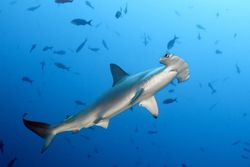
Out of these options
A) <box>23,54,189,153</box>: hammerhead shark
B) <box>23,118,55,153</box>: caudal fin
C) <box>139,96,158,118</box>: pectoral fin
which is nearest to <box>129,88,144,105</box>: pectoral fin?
<box>23,54,189,153</box>: hammerhead shark

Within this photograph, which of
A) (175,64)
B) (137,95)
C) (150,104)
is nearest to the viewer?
(137,95)

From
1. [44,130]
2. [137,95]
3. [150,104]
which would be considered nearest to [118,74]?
[150,104]

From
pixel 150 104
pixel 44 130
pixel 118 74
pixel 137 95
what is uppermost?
pixel 137 95

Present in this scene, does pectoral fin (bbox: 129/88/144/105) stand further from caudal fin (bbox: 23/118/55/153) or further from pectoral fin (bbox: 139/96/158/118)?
caudal fin (bbox: 23/118/55/153)

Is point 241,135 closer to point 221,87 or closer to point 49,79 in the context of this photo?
point 221,87

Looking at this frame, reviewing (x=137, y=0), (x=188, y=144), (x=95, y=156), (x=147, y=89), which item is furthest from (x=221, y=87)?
(x=147, y=89)

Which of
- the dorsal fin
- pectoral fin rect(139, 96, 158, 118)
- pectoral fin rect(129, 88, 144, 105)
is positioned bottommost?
pectoral fin rect(139, 96, 158, 118)

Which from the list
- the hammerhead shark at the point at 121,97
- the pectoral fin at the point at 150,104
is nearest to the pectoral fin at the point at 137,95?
the hammerhead shark at the point at 121,97

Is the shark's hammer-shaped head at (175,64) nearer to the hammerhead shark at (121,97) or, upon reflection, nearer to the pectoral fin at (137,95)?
the hammerhead shark at (121,97)

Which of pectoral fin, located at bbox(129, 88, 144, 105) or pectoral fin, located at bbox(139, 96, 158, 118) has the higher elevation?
pectoral fin, located at bbox(129, 88, 144, 105)

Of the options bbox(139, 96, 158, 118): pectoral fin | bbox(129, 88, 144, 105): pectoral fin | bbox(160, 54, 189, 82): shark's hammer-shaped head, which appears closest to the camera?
bbox(129, 88, 144, 105): pectoral fin

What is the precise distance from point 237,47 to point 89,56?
5725 mm

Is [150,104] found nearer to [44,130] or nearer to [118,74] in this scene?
[118,74]

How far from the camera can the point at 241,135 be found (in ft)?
43.7
